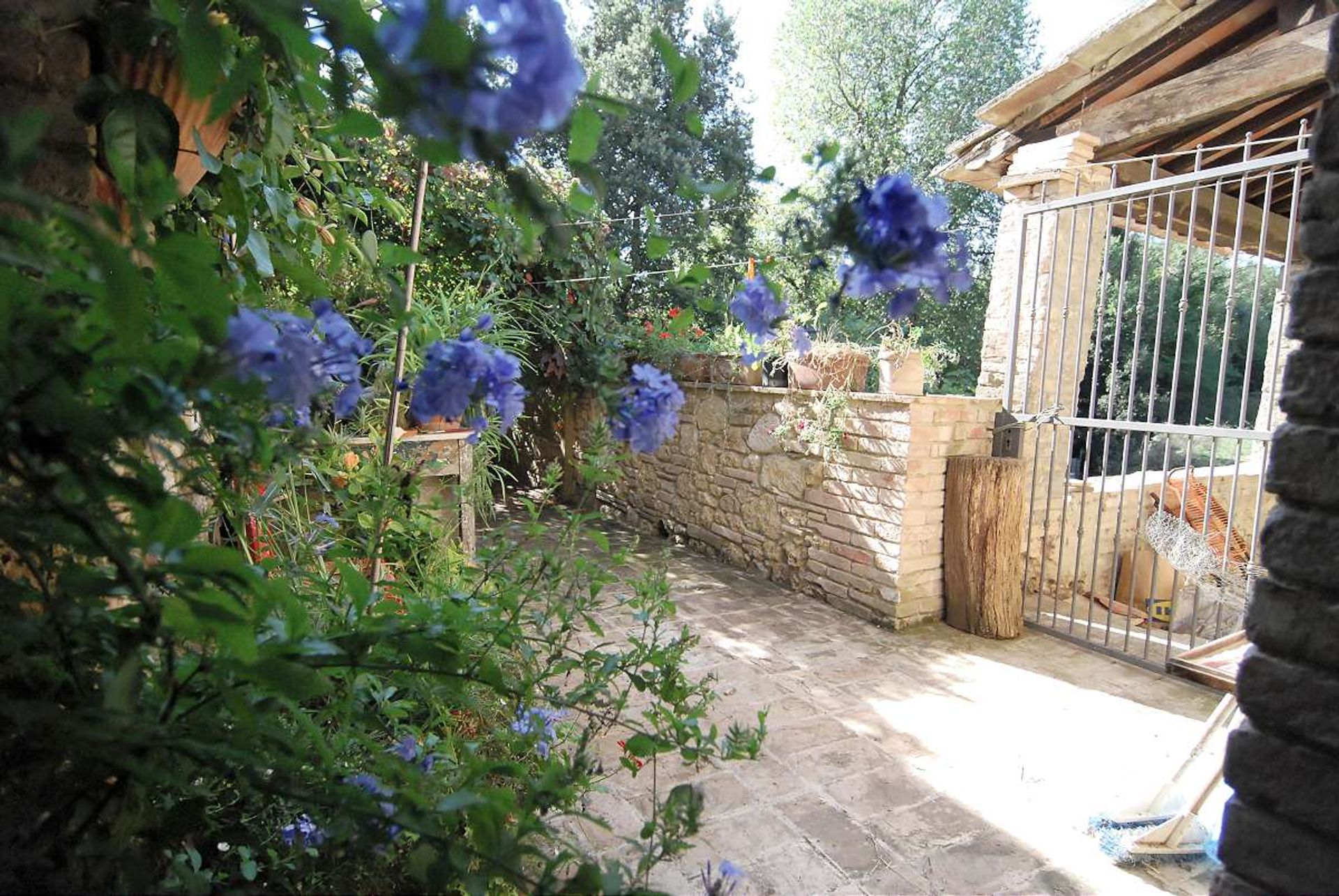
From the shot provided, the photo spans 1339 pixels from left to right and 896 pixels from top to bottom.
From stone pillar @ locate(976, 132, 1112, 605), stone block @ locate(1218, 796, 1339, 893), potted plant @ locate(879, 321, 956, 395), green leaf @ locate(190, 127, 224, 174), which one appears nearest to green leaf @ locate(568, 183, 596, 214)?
green leaf @ locate(190, 127, 224, 174)

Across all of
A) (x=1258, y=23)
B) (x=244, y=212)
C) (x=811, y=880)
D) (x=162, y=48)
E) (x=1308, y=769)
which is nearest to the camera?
(x=1308, y=769)

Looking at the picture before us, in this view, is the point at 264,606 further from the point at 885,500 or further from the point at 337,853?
the point at 885,500

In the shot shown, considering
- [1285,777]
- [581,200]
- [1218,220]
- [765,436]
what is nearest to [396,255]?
[581,200]

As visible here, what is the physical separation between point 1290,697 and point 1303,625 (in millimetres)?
73

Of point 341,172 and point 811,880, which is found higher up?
point 341,172

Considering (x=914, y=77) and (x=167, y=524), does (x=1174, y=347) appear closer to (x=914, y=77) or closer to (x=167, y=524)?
(x=914, y=77)

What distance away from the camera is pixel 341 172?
1693 millimetres

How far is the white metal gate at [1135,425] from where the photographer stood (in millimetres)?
3150

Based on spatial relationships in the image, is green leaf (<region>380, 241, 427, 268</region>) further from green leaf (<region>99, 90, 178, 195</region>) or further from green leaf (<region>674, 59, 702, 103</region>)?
green leaf (<region>674, 59, 702, 103</region>)

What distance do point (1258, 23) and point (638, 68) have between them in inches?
341

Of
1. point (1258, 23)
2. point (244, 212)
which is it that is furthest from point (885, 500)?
point (244, 212)

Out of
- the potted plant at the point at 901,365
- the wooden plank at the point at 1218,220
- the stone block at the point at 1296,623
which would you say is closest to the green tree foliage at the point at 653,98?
the wooden plank at the point at 1218,220

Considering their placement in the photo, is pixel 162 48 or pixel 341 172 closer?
pixel 162 48

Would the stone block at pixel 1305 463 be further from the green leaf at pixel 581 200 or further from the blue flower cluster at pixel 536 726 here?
the blue flower cluster at pixel 536 726
